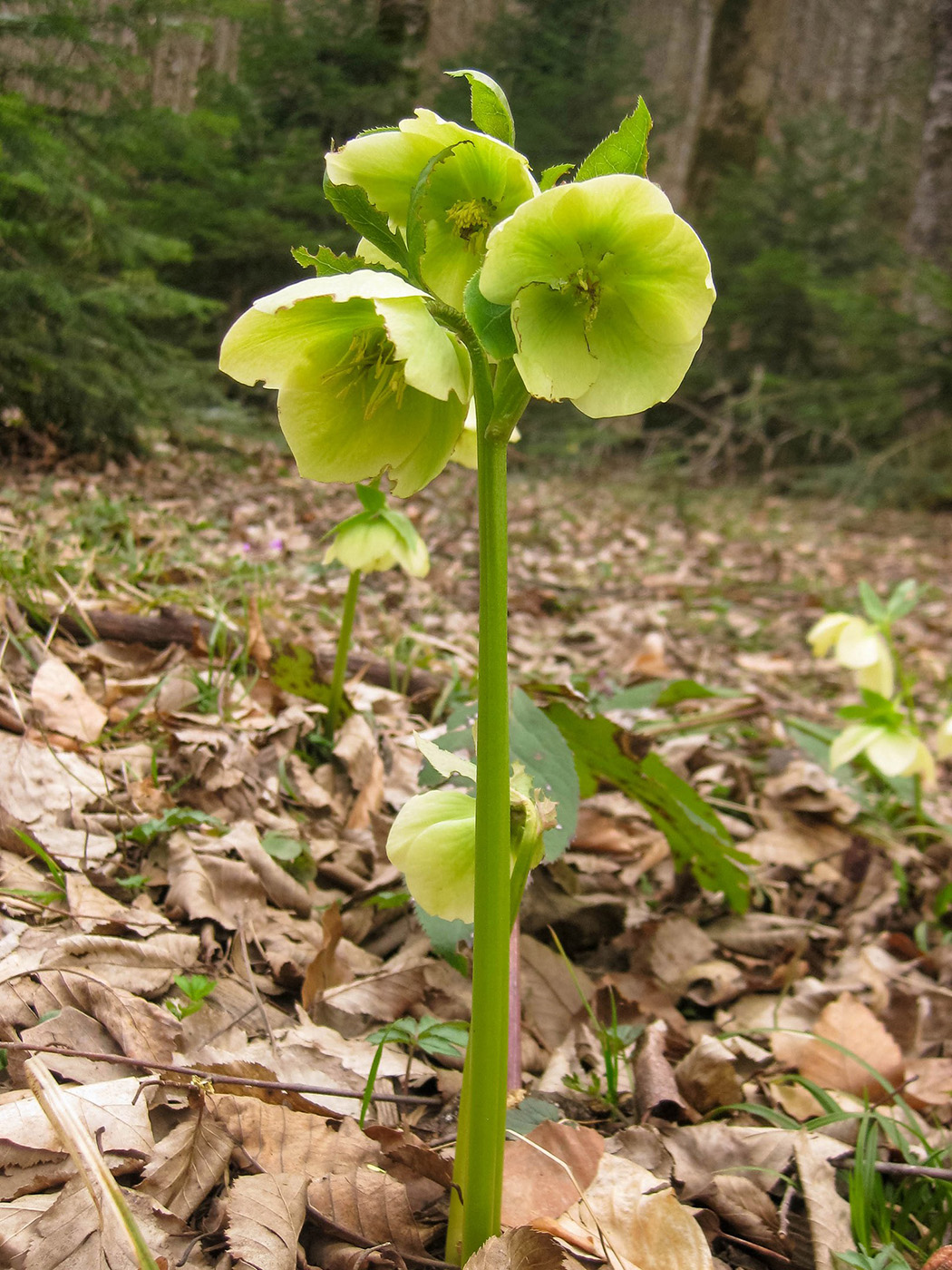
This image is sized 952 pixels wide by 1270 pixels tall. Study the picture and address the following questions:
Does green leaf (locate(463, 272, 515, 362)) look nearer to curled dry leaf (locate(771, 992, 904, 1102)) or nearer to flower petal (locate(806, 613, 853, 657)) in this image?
curled dry leaf (locate(771, 992, 904, 1102))

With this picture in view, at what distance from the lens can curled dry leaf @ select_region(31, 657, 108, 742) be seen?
154 centimetres

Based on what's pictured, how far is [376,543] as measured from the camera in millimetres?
1581

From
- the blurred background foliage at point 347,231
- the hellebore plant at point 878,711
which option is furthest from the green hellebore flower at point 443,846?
the blurred background foliage at point 347,231

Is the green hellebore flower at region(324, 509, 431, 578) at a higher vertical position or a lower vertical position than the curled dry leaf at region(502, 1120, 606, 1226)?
higher

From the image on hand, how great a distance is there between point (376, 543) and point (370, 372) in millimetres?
839

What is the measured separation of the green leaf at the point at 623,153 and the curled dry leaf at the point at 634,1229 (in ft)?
2.92

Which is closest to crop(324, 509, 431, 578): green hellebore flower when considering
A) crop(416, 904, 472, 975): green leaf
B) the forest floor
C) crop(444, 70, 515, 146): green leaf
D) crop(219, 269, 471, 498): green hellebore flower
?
the forest floor

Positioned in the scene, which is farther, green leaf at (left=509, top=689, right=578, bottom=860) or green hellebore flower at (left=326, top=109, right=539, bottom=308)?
green leaf at (left=509, top=689, right=578, bottom=860)

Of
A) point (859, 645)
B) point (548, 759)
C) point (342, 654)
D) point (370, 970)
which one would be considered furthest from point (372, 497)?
point (859, 645)

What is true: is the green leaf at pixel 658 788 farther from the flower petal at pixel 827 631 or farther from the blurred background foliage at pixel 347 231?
the blurred background foliage at pixel 347 231

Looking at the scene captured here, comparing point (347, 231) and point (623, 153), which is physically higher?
point (347, 231)

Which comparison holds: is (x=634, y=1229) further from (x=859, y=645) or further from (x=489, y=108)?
(x=859, y=645)

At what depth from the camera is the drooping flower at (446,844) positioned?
73 centimetres

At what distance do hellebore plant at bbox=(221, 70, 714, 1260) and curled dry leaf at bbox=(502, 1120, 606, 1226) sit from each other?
10cm
